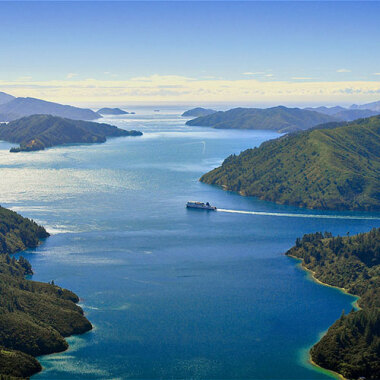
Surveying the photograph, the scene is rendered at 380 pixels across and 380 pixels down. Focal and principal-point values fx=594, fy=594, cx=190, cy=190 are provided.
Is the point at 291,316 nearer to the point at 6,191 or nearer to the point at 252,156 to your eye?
the point at 6,191

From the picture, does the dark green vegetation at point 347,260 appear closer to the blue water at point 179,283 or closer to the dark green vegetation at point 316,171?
the blue water at point 179,283

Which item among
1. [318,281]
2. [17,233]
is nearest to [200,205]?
[17,233]

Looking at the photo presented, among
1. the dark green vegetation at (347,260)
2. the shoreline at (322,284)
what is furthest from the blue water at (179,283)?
the dark green vegetation at (347,260)

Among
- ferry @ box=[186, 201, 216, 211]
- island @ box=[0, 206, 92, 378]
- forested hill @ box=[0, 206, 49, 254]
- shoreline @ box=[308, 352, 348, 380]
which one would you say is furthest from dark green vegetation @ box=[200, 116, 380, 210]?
island @ box=[0, 206, 92, 378]

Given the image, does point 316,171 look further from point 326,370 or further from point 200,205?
point 326,370

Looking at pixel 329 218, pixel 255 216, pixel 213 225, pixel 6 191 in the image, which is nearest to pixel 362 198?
pixel 329 218

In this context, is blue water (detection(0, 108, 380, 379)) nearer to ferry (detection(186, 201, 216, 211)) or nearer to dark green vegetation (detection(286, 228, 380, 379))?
dark green vegetation (detection(286, 228, 380, 379))
